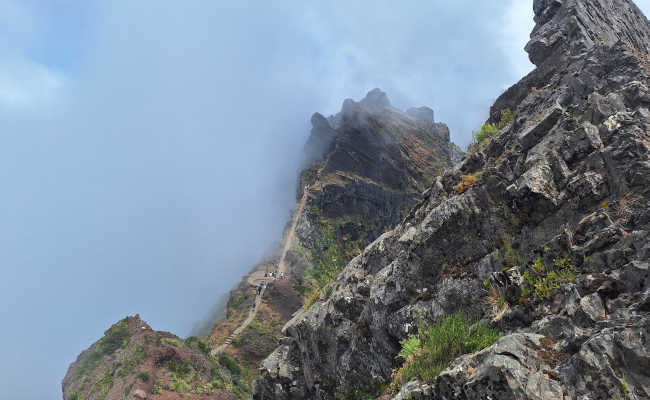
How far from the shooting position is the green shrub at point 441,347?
9.52 meters

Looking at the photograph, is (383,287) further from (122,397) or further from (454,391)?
(122,397)

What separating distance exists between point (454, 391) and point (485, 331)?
2.61m

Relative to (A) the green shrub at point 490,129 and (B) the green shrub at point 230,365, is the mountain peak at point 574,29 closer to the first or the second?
(A) the green shrub at point 490,129

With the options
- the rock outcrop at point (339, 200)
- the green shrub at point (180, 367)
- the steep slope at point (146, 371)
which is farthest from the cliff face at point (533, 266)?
the rock outcrop at point (339, 200)

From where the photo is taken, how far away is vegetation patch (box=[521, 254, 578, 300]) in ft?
31.7

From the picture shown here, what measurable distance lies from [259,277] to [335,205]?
3582cm

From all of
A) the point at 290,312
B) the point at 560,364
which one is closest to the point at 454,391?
the point at 560,364

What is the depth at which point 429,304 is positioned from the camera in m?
14.2

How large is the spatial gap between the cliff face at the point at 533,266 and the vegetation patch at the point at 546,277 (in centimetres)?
4

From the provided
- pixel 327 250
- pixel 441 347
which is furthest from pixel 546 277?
pixel 327 250

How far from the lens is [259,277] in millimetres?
77062

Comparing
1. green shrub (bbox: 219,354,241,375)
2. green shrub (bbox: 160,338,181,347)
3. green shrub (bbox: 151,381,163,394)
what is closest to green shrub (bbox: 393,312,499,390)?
green shrub (bbox: 151,381,163,394)

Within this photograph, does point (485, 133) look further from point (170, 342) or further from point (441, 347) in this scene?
point (170, 342)

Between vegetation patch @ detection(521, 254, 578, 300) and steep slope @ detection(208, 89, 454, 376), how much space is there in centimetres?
4832
